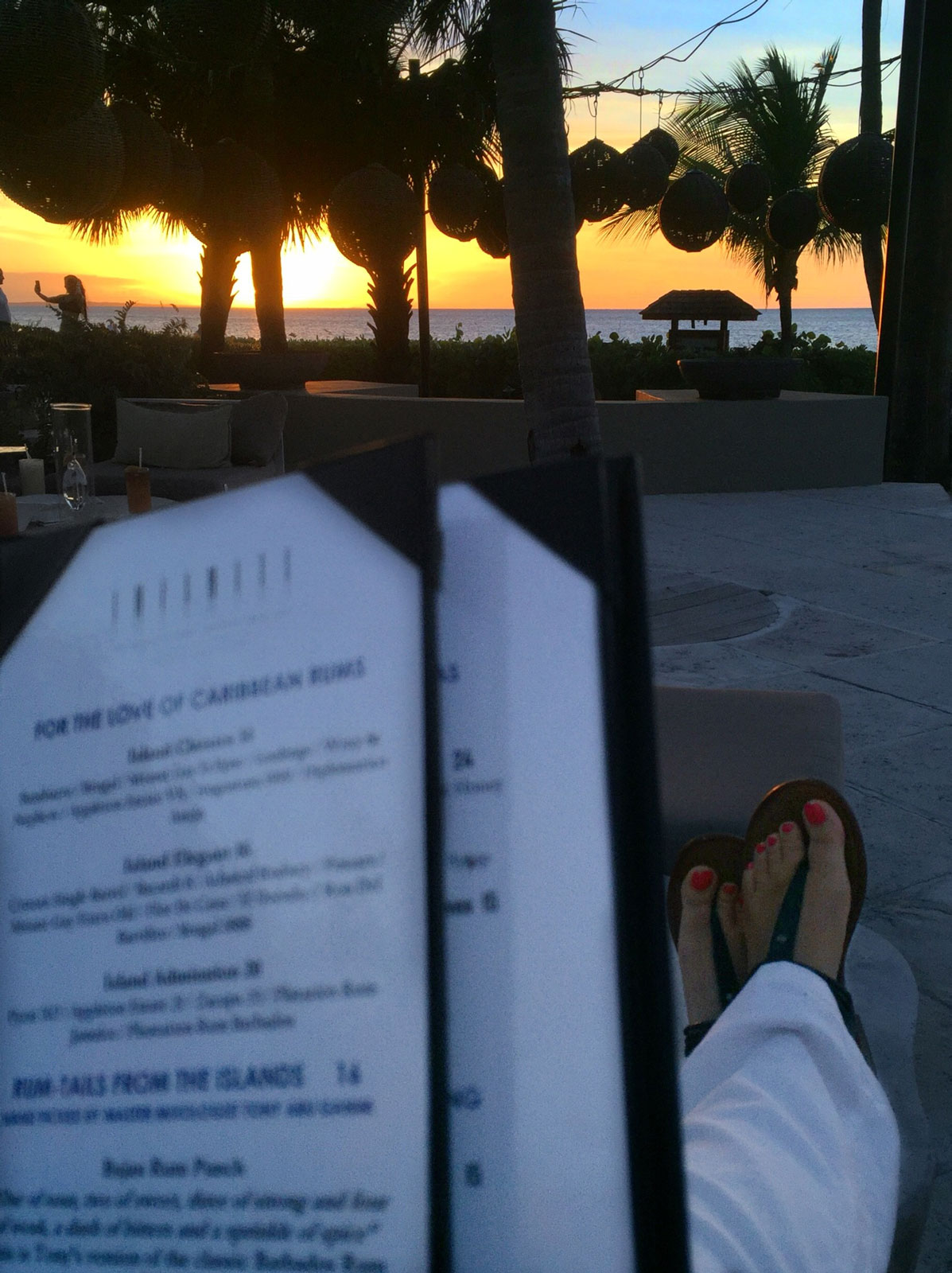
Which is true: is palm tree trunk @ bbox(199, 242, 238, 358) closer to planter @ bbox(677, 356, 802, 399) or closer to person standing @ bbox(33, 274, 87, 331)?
person standing @ bbox(33, 274, 87, 331)

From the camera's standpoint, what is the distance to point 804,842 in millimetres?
1765

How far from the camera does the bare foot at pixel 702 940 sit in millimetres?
1646

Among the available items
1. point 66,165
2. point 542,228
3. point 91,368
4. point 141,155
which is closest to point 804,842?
point 542,228

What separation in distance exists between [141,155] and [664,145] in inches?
193

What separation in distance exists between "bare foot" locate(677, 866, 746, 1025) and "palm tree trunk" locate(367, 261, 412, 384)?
1384 centimetres

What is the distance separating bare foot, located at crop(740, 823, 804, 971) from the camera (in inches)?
63.4

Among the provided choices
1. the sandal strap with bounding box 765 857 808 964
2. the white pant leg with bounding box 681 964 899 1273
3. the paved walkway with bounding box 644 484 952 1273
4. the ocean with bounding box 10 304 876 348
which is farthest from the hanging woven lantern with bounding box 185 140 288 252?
the ocean with bounding box 10 304 876 348

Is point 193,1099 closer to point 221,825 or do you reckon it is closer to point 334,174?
point 221,825

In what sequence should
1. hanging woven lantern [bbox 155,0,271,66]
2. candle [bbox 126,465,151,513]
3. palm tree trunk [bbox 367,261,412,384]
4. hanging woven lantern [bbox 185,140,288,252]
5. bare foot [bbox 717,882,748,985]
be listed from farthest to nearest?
1. palm tree trunk [bbox 367,261,412,384]
2. hanging woven lantern [bbox 185,140,288,252]
3. hanging woven lantern [bbox 155,0,271,66]
4. candle [bbox 126,465,151,513]
5. bare foot [bbox 717,882,748,985]

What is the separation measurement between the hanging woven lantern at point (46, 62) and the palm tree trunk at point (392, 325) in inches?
399

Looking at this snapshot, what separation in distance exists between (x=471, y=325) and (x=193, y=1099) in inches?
5012

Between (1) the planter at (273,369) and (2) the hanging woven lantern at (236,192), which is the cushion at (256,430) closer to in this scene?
(2) the hanging woven lantern at (236,192)

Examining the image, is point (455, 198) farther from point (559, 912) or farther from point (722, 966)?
point (559, 912)

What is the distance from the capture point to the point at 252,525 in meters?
0.43
